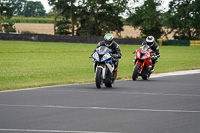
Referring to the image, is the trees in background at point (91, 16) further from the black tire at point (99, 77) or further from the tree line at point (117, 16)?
the black tire at point (99, 77)

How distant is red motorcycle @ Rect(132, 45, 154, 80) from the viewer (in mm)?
18681

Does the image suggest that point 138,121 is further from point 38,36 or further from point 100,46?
point 38,36

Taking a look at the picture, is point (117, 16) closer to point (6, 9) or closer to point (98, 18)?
point (98, 18)


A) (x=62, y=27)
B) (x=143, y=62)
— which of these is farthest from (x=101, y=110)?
(x=62, y=27)

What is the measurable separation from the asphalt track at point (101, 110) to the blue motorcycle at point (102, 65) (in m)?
0.35

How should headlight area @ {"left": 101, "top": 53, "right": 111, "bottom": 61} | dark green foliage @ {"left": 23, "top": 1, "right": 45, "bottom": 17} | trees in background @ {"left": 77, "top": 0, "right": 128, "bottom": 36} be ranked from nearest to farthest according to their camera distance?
headlight area @ {"left": 101, "top": 53, "right": 111, "bottom": 61}, trees in background @ {"left": 77, "top": 0, "right": 128, "bottom": 36}, dark green foliage @ {"left": 23, "top": 1, "right": 45, "bottom": 17}

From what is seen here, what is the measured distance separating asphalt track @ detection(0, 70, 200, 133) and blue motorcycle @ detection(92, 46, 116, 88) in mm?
349

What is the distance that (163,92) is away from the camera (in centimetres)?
1484

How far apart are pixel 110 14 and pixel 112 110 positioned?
77.5m

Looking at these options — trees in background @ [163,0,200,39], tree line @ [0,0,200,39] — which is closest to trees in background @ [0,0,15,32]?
tree line @ [0,0,200,39]

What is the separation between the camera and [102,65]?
15312 millimetres

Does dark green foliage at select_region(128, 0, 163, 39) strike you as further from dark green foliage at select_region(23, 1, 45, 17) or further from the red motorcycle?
dark green foliage at select_region(23, 1, 45, 17)

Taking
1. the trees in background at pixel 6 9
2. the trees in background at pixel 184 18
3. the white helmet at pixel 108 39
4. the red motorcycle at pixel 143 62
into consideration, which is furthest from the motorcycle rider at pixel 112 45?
the trees in background at pixel 6 9

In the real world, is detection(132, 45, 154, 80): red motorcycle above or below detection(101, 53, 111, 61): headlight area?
below
